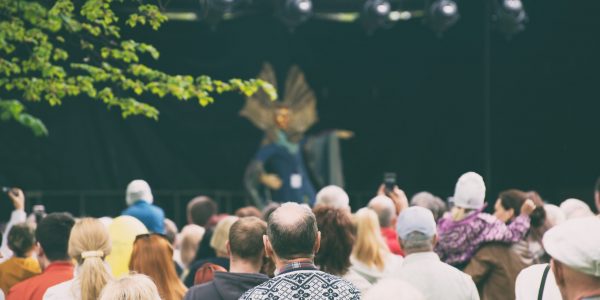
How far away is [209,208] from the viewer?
26.7 feet

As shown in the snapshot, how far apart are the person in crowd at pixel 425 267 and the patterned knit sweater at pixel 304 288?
1.30 m

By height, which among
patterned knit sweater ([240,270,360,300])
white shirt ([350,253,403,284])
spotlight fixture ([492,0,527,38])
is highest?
spotlight fixture ([492,0,527,38])

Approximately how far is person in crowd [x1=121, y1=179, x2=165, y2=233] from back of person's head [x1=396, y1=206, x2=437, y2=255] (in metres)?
2.88

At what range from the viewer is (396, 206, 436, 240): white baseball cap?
16.3 feet

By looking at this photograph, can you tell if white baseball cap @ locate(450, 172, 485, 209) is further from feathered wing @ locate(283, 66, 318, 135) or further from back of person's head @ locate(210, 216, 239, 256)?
feathered wing @ locate(283, 66, 318, 135)

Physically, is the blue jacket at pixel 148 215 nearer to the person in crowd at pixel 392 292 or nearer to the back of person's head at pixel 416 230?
the back of person's head at pixel 416 230

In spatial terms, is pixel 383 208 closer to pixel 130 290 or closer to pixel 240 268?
pixel 240 268

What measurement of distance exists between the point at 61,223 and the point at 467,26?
11597 millimetres

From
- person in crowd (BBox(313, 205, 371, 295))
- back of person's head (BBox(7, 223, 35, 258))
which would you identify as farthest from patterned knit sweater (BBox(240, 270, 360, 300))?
back of person's head (BBox(7, 223, 35, 258))

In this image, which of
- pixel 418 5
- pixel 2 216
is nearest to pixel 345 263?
pixel 2 216

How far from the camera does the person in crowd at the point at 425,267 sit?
493 cm

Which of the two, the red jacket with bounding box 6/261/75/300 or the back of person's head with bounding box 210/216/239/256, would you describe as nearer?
the red jacket with bounding box 6/261/75/300

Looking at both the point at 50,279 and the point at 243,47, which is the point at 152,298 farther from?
the point at 243,47

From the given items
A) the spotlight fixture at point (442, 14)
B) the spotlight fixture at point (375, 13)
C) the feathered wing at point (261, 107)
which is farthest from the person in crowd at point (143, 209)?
the feathered wing at point (261, 107)
